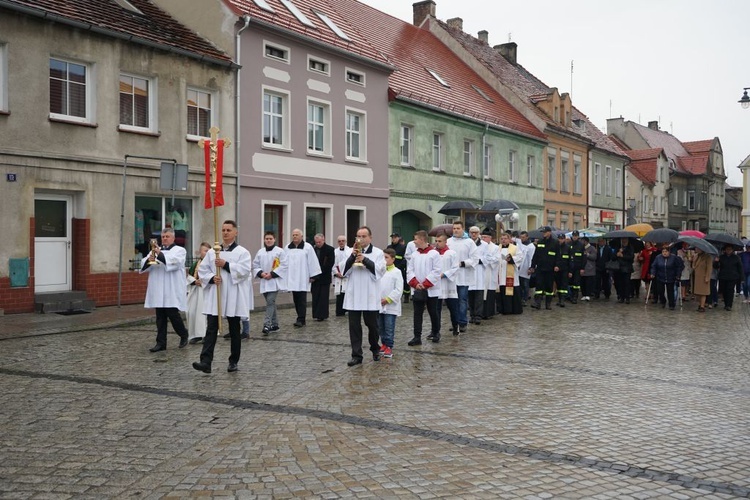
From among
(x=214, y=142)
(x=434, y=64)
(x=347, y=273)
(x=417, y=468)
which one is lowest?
(x=417, y=468)

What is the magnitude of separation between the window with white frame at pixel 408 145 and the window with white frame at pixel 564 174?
15.6m

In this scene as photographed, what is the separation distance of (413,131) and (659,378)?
2097 centimetres

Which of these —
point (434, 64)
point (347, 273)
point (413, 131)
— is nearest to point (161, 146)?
point (347, 273)

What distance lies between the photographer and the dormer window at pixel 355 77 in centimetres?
2597

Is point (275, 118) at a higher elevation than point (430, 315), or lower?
higher

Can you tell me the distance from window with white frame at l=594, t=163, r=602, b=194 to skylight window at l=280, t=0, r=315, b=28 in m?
26.9

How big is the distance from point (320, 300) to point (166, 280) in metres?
4.53

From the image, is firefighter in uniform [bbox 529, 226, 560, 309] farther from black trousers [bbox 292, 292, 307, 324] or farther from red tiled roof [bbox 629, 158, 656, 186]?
red tiled roof [bbox 629, 158, 656, 186]

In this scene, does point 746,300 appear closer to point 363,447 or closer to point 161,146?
point 161,146

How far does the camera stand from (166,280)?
11.6m

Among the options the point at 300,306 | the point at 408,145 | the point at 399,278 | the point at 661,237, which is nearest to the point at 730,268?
the point at 661,237

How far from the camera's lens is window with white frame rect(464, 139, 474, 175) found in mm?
33194

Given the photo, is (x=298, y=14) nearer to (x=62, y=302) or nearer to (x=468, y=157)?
(x=468, y=157)

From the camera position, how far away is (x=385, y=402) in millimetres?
7969
